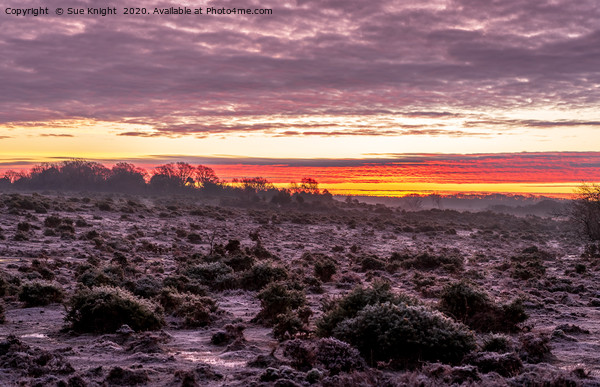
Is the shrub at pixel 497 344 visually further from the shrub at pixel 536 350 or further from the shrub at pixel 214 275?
the shrub at pixel 214 275

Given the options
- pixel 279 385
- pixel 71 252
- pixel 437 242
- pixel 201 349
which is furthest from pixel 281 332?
pixel 437 242

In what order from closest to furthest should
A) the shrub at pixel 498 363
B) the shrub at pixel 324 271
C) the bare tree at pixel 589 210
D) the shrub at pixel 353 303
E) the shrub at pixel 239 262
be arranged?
the shrub at pixel 498 363
the shrub at pixel 353 303
the shrub at pixel 324 271
the shrub at pixel 239 262
the bare tree at pixel 589 210

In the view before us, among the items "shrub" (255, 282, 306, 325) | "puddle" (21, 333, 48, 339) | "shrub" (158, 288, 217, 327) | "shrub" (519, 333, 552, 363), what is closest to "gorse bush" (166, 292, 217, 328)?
"shrub" (158, 288, 217, 327)

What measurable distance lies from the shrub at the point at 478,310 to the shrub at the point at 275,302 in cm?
393

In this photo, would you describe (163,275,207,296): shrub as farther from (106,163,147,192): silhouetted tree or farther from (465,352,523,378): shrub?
(106,163,147,192): silhouetted tree

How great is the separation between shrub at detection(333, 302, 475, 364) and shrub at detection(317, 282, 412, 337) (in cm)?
82

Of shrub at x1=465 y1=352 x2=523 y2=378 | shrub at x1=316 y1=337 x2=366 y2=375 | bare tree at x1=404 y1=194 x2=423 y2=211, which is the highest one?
shrub at x1=316 y1=337 x2=366 y2=375

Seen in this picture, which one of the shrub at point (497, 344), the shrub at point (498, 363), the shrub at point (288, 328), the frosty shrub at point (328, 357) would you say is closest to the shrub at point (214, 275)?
the shrub at point (288, 328)

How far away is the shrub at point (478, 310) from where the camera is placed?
1157 centimetres

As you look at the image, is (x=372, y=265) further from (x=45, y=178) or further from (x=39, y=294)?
(x=45, y=178)

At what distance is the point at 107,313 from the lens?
10672 mm

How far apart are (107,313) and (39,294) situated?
13.1 feet

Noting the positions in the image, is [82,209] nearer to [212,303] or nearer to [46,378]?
[212,303]

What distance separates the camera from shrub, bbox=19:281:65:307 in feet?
43.1
